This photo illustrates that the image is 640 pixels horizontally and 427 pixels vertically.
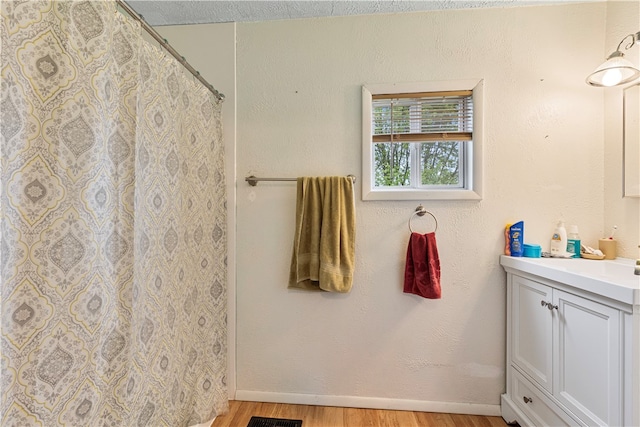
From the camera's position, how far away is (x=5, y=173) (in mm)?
699

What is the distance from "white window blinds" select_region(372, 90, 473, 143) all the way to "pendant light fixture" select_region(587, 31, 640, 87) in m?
0.56

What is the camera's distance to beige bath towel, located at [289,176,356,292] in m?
1.62

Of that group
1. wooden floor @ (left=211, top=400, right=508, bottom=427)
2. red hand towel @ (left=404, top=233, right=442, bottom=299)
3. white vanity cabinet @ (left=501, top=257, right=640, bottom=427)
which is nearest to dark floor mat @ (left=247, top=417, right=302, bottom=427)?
wooden floor @ (left=211, top=400, right=508, bottom=427)

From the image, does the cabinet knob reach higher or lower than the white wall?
lower

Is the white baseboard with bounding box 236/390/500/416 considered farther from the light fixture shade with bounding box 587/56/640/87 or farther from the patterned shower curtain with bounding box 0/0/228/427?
the light fixture shade with bounding box 587/56/640/87

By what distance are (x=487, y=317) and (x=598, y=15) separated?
1.82m

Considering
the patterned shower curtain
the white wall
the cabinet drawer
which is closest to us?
the patterned shower curtain

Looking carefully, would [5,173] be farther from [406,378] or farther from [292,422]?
[406,378]

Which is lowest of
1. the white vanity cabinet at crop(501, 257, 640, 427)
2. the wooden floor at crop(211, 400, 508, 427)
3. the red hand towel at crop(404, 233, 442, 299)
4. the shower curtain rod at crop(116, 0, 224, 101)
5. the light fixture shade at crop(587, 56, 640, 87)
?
the wooden floor at crop(211, 400, 508, 427)

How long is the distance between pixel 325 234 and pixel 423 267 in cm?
58

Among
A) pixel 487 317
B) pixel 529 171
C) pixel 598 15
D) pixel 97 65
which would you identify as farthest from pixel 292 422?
pixel 598 15

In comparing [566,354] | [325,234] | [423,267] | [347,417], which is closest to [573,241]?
[566,354]

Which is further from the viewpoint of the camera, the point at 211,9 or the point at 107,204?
the point at 211,9

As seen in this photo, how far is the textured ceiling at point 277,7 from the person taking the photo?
1.64 metres
